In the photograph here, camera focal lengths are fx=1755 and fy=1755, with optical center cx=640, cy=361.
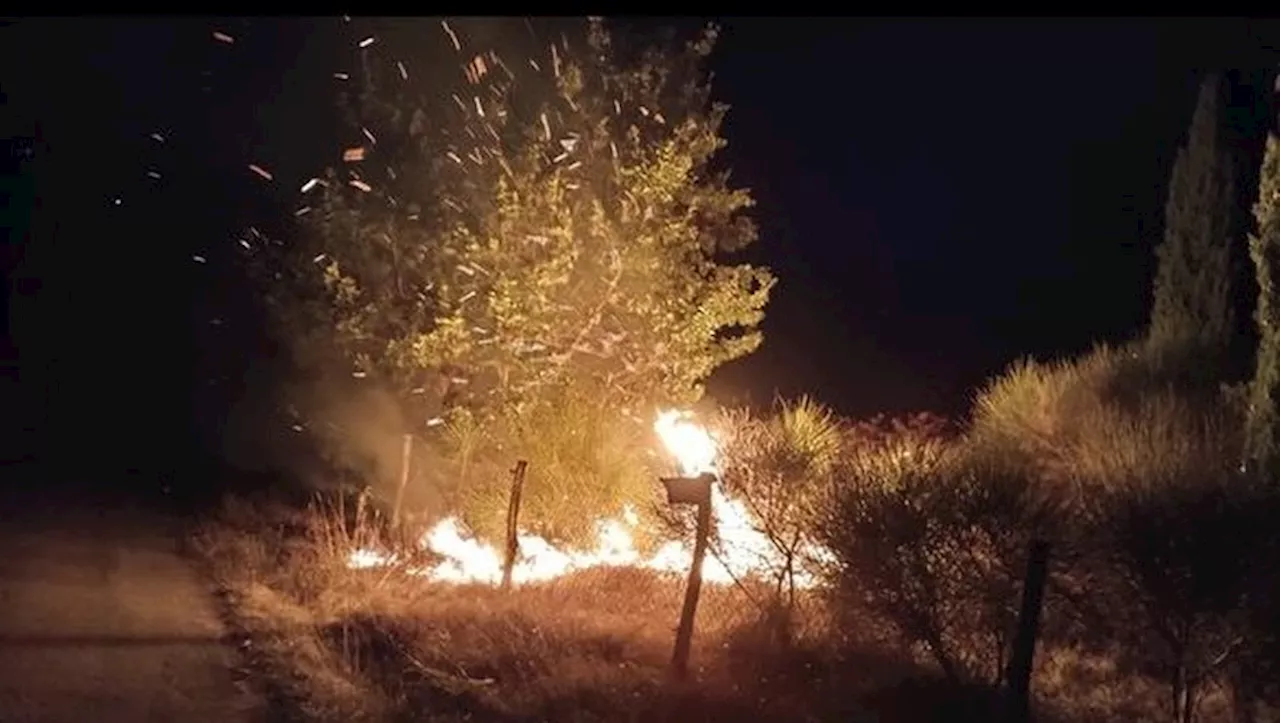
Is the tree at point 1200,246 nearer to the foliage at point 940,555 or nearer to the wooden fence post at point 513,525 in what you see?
the wooden fence post at point 513,525

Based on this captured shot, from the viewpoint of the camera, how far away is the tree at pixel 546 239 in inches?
669

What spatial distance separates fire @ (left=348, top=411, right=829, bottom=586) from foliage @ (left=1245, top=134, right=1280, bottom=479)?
4218mm

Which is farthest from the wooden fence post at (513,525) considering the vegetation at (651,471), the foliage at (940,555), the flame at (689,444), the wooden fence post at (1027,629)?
the wooden fence post at (1027,629)

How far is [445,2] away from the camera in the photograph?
14359 millimetres

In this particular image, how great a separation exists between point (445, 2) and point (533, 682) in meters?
6.43

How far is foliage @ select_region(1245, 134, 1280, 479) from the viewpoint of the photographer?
1369 cm

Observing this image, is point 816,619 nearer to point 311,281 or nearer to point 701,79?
point 701,79

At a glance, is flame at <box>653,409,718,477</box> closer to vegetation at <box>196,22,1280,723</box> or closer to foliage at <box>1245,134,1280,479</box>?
vegetation at <box>196,22,1280,723</box>

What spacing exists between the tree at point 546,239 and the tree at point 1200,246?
4.75 meters

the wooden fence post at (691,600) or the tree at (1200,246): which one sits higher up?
the tree at (1200,246)

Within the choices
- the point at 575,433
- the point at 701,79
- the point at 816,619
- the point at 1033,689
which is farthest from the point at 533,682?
the point at 701,79

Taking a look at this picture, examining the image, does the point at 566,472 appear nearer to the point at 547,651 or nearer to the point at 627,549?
the point at 627,549

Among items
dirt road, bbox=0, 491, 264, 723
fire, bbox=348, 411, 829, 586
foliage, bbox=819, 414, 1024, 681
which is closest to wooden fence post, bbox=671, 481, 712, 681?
foliage, bbox=819, 414, 1024, 681

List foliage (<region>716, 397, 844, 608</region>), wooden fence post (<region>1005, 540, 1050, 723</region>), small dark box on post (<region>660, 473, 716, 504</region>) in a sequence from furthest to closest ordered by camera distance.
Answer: foliage (<region>716, 397, 844, 608</region>)
small dark box on post (<region>660, 473, 716, 504</region>)
wooden fence post (<region>1005, 540, 1050, 723</region>)
